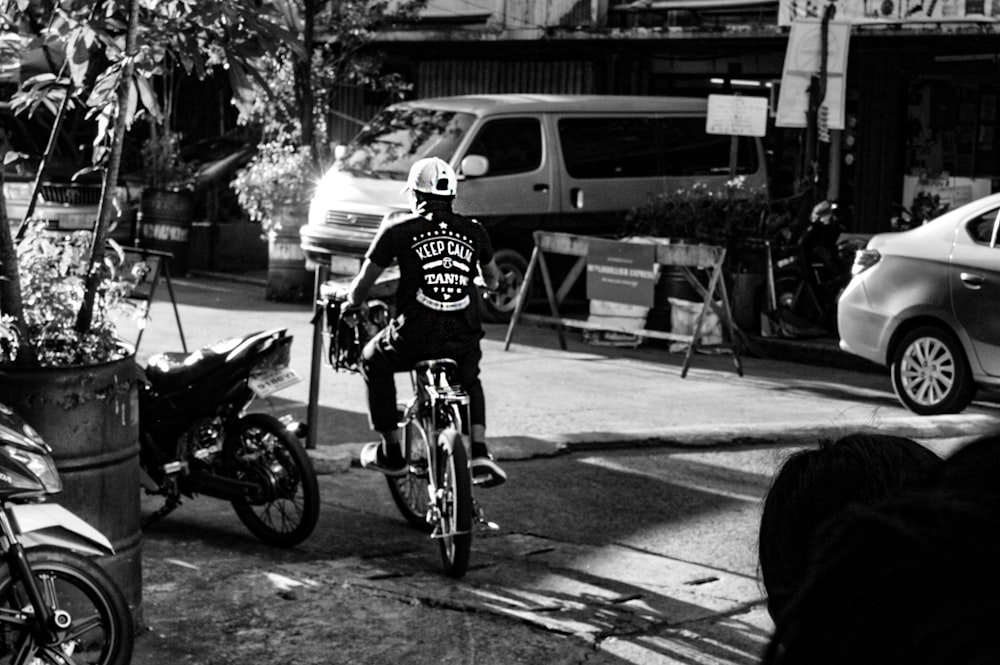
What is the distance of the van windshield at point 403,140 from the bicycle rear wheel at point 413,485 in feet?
27.7

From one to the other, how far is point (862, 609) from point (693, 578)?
5.48m

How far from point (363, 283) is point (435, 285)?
1.21ft

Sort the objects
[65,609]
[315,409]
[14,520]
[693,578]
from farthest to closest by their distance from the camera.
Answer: [315,409] < [693,578] < [65,609] < [14,520]

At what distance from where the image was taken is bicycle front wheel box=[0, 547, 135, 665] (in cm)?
434

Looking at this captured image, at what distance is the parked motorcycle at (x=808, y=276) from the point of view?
14.2 metres

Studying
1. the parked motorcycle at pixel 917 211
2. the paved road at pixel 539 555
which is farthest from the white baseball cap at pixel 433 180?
the parked motorcycle at pixel 917 211

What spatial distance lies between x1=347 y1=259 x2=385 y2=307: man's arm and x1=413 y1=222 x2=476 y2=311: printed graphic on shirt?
222mm

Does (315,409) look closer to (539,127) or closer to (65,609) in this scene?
(65,609)

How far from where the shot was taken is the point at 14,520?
448cm

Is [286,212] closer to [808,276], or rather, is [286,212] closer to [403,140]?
[403,140]

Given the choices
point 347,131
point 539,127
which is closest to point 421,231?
point 539,127

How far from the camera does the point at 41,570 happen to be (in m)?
4.43

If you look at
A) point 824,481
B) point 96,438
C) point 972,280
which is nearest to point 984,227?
point 972,280

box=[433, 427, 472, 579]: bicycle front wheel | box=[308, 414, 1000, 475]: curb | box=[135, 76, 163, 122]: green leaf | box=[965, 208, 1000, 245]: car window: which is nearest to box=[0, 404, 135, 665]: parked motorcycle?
box=[135, 76, 163, 122]: green leaf
